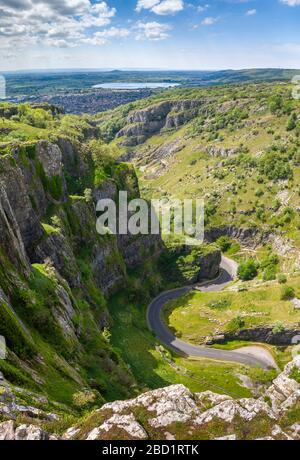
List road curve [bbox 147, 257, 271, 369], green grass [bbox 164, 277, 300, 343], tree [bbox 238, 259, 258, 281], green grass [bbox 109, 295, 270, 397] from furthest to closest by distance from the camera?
tree [bbox 238, 259, 258, 281] → green grass [bbox 164, 277, 300, 343] → road curve [bbox 147, 257, 271, 369] → green grass [bbox 109, 295, 270, 397]

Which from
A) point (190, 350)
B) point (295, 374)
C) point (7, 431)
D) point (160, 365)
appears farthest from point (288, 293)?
point (7, 431)

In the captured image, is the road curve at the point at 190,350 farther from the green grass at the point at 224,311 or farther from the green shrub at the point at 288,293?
the green shrub at the point at 288,293

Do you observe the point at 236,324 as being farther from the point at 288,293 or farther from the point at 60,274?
the point at 60,274

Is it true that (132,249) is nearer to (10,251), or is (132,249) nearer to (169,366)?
(169,366)

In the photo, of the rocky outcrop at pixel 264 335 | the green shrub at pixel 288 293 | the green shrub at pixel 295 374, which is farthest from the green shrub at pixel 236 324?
the green shrub at pixel 295 374

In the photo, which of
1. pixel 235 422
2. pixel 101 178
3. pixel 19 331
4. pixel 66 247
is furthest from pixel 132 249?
pixel 235 422

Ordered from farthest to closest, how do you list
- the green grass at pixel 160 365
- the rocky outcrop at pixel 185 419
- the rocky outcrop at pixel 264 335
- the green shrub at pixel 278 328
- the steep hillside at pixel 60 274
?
1. the rocky outcrop at pixel 264 335
2. the green shrub at pixel 278 328
3. the green grass at pixel 160 365
4. the steep hillside at pixel 60 274
5. the rocky outcrop at pixel 185 419

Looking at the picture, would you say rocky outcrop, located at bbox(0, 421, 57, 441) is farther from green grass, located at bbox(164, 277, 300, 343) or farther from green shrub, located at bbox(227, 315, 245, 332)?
green shrub, located at bbox(227, 315, 245, 332)

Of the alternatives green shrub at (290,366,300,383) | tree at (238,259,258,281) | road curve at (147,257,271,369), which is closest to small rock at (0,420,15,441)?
green shrub at (290,366,300,383)

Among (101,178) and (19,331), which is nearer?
(19,331)
